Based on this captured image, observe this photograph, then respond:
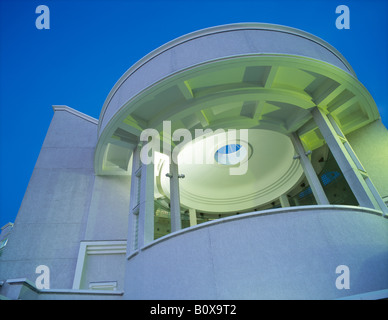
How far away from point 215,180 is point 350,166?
840 cm

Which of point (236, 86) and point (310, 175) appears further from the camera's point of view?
point (310, 175)

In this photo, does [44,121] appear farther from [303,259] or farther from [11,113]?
[303,259]

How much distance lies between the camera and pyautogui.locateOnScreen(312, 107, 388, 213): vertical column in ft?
23.3

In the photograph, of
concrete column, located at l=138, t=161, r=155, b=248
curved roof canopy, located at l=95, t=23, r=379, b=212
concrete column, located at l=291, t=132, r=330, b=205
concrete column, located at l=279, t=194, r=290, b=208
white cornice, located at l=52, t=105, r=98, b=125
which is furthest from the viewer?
concrete column, located at l=279, t=194, r=290, b=208

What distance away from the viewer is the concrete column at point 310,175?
913 cm

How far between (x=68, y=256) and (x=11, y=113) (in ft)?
450

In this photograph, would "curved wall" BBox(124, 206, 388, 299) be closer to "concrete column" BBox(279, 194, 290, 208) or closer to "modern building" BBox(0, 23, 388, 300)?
"modern building" BBox(0, 23, 388, 300)

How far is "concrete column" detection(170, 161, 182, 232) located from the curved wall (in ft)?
7.93

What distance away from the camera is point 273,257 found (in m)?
5.30

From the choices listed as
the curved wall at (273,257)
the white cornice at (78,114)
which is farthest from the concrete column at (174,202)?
the white cornice at (78,114)

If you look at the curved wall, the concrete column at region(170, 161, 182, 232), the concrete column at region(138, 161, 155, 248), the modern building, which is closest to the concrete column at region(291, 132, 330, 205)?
the modern building

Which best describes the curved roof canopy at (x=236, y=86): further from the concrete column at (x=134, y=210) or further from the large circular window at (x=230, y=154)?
the large circular window at (x=230, y=154)

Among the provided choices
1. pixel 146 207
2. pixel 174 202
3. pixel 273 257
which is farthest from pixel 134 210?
pixel 273 257

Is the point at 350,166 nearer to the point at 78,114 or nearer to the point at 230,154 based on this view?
the point at 230,154
